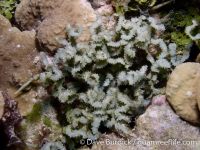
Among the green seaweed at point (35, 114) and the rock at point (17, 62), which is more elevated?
the rock at point (17, 62)

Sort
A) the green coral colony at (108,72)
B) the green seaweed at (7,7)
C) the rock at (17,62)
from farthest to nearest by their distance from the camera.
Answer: the green seaweed at (7,7) → the rock at (17,62) → the green coral colony at (108,72)

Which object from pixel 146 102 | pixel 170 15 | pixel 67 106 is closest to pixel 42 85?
pixel 67 106

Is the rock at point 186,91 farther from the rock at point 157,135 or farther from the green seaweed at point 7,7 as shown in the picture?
the green seaweed at point 7,7

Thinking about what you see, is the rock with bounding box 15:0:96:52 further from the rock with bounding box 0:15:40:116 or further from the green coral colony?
the rock with bounding box 0:15:40:116

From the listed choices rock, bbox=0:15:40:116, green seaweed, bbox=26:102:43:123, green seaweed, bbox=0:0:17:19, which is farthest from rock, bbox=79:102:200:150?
green seaweed, bbox=0:0:17:19

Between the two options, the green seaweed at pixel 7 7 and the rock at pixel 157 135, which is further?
the green seaweed at pixel 7 7

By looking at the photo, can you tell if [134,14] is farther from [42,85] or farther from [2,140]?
[2,140]

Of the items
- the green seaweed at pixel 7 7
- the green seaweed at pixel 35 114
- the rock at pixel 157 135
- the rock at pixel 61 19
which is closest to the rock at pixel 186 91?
the rock at pixel 157 135
